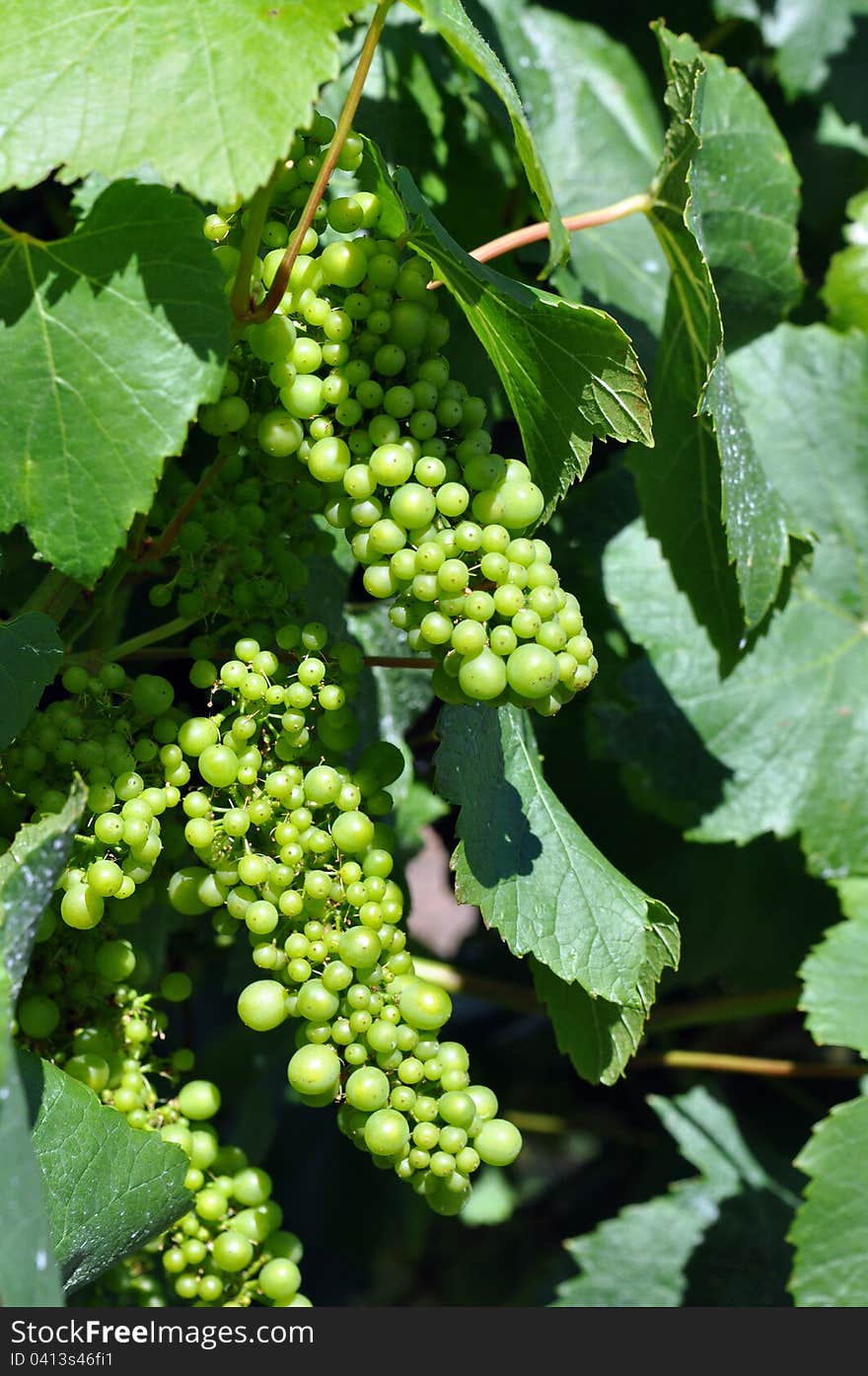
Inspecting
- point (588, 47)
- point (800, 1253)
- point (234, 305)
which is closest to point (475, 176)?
point (588, 47)

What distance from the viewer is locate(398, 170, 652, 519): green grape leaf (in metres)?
1.01

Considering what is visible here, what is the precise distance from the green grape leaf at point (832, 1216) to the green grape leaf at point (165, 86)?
1227mm

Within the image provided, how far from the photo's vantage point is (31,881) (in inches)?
34.2

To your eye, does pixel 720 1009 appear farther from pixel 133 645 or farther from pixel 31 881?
pixel 31 881

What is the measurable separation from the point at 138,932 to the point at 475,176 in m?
0.97

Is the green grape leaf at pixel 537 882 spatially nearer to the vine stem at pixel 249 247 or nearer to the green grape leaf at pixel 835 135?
the vine stem at pixel 249 247

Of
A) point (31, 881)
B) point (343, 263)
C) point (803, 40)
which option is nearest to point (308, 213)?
point (343, 263)

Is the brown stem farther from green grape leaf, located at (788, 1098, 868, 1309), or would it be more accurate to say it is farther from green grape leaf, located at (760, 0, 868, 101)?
green grape leaf, located at (760, 0, 868, 101)

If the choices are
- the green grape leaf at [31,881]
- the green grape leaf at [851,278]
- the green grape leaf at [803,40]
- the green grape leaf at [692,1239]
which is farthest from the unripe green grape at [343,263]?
the green grape leaf at [692,1239]

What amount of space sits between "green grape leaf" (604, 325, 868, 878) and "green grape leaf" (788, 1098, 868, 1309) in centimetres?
35

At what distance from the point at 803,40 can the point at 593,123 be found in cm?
40

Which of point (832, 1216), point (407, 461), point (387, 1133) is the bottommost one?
point (832, 1216)

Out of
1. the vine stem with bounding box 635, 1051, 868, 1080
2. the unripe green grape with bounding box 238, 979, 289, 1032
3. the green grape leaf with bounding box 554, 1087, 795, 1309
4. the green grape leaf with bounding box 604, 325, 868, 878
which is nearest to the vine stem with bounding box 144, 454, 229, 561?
the unripe green grape with bounding box 238, 979, 289, 1032

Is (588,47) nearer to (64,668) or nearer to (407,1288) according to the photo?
(64,668)
